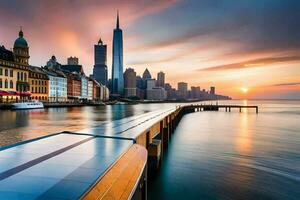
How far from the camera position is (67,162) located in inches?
324

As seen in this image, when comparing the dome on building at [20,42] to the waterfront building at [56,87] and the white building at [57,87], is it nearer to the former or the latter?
the waterfront building at [56,87]

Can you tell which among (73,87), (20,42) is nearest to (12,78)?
(20,42)

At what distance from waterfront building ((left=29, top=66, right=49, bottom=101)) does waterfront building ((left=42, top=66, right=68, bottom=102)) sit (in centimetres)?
461

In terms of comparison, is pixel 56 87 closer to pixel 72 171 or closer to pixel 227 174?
pixel 227 174

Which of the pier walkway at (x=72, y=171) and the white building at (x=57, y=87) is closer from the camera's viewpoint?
the pier walkway at (x=72, y=171)

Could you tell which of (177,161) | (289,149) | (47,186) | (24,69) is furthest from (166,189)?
(24,69)

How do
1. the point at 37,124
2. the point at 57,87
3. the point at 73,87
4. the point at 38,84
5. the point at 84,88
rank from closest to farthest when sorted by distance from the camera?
the point at 37,124 < the point at 38,84 < the point at 57,87 < the point at 73,87 < the point at 84,88

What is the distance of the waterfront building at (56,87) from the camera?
13562 centimetres

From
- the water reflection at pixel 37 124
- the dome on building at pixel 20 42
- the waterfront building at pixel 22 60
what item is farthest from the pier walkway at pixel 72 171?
the dome on building at pixel 20 42

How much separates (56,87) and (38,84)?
58.6ft

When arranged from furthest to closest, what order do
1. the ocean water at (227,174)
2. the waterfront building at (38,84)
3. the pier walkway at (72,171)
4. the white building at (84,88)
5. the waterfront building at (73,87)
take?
the white building at (84,88) < the waterfront building at (73,87) < the waterfront building at (38,84) < the ocean water at (227,174) < the pier walkway at (72,171)

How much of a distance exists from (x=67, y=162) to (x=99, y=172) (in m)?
1.85

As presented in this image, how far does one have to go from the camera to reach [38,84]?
123188mm

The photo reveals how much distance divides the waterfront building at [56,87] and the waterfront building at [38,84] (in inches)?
182
